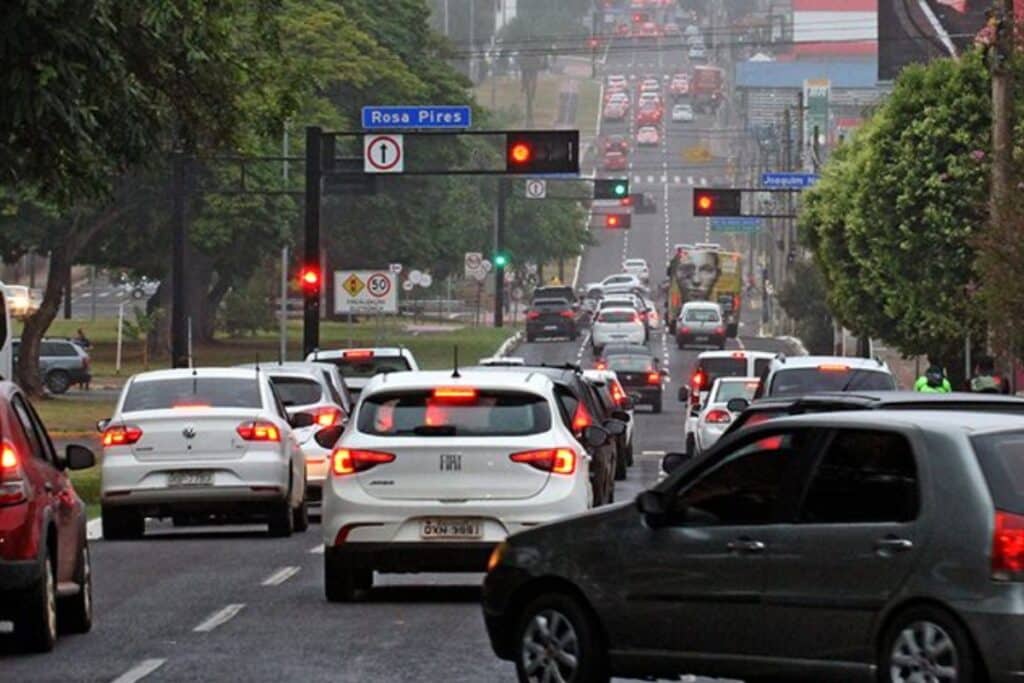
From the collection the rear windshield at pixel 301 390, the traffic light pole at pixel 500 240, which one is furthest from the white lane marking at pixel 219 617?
the traffic light pole at pixel 500 240

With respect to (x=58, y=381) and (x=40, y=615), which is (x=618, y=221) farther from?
(x=40, y=615)

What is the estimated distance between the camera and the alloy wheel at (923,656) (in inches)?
496

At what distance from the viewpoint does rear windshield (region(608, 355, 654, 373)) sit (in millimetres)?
74250

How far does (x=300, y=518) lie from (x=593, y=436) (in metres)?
7.13

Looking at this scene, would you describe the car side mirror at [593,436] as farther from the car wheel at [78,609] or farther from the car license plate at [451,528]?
the car wheel at [78,609]

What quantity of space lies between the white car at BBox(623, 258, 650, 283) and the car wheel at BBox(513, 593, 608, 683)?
150 m

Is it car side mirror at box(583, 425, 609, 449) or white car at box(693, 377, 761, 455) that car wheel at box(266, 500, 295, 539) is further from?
white car at box(693, 377, 761, 455)

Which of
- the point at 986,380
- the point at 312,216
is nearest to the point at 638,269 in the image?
the point at 312,216

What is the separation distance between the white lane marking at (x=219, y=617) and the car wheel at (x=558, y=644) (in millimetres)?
4238

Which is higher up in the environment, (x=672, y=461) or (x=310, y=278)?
(x=310, y=278)

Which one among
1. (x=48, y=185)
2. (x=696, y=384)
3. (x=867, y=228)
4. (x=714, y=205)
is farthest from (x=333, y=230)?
(x=48, y=185)

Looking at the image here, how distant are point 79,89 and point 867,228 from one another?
4497cm

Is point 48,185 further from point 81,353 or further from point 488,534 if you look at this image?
point 81,353

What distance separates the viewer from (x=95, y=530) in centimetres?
3012
